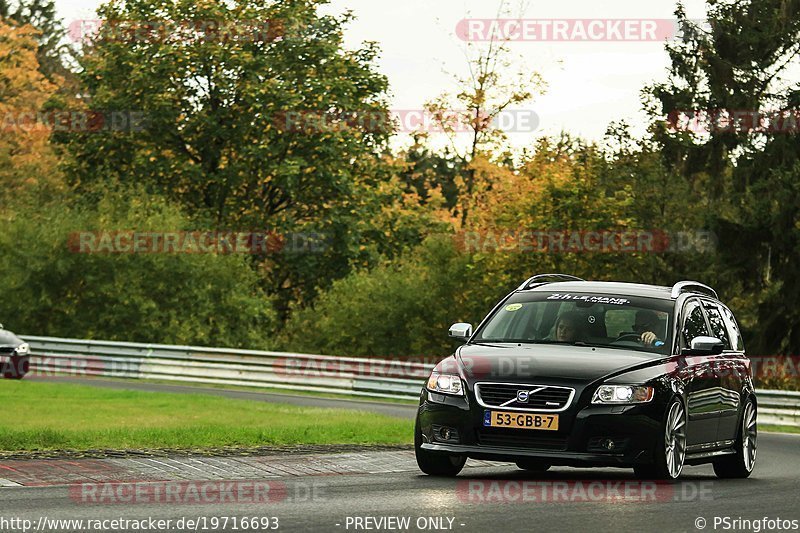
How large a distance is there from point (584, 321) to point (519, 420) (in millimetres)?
1778

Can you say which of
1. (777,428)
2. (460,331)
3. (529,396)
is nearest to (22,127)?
(777,428)

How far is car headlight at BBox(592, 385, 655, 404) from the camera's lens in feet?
39.8

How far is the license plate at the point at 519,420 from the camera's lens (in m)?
12.1

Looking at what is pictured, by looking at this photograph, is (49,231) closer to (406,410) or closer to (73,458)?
(406,410)

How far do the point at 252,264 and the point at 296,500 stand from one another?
4109 cm

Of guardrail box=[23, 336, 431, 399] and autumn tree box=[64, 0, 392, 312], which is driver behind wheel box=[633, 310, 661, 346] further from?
autumn tree box=[64, 0, 392, 312]

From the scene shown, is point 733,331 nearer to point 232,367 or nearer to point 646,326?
point 646,326

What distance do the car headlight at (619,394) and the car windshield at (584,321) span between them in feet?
3.30

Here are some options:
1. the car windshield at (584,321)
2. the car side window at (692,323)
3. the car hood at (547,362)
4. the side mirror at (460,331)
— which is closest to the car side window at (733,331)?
the car side window at (692,323)

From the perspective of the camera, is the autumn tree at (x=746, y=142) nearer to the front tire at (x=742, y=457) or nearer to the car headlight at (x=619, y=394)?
the front tire at (x=742, y=457)

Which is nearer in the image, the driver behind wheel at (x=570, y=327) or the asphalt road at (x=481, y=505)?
the asphalt road at (x=481, y=505)

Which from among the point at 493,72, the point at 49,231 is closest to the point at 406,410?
the point at 49,231

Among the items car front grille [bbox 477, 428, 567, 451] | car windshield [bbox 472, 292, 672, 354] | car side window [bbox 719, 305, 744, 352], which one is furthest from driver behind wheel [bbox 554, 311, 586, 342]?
car side window [bbox 719, 305, 744, 352]

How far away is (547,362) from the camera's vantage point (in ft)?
40.9
